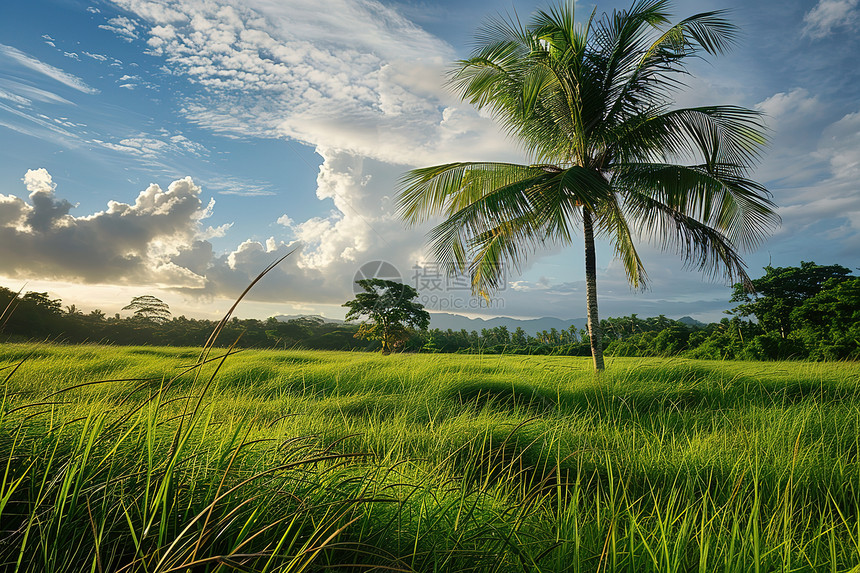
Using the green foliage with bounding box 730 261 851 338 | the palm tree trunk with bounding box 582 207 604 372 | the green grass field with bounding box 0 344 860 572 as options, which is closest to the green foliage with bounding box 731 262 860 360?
the green foliage with bounding box 730 261 851 338

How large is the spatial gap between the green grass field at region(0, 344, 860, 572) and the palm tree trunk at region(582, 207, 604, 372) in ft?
2.88

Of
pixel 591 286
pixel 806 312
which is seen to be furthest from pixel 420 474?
pixel 806 312

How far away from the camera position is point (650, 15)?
7750mm

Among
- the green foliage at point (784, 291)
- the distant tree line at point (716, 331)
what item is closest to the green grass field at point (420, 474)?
the distant tree line at point (716, 331)

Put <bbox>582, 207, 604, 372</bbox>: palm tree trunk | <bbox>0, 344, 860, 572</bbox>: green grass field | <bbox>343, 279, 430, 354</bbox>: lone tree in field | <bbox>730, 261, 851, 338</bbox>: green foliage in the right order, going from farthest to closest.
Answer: <bbox>343, 279, 430, 354</bbox>: lone tree in field
<bbox>730, 261, 851, 338</bbox>: green foliage
<bbox>582, 207, 604, 372</bbox>: palm tree trunk
<bbox>0, 344, 860, 572</bbox>: green grass field

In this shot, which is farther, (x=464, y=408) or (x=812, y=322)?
(x=812, y=322)

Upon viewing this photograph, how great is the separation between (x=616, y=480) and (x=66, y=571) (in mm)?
2910

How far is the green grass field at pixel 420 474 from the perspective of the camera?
1.33 m

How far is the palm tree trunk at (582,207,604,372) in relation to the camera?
25.9 feet

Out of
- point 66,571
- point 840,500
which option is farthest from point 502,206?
point 66,571

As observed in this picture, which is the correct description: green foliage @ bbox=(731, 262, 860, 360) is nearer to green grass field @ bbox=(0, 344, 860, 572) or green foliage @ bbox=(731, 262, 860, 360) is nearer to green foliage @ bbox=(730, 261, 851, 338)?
green foliage @ bbox=(730, 261, 851, 338)

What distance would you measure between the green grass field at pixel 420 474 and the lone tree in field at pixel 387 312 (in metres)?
12.5

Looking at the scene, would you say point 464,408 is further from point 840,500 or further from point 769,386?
point 769,386

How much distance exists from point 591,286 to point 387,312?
1358 cm
